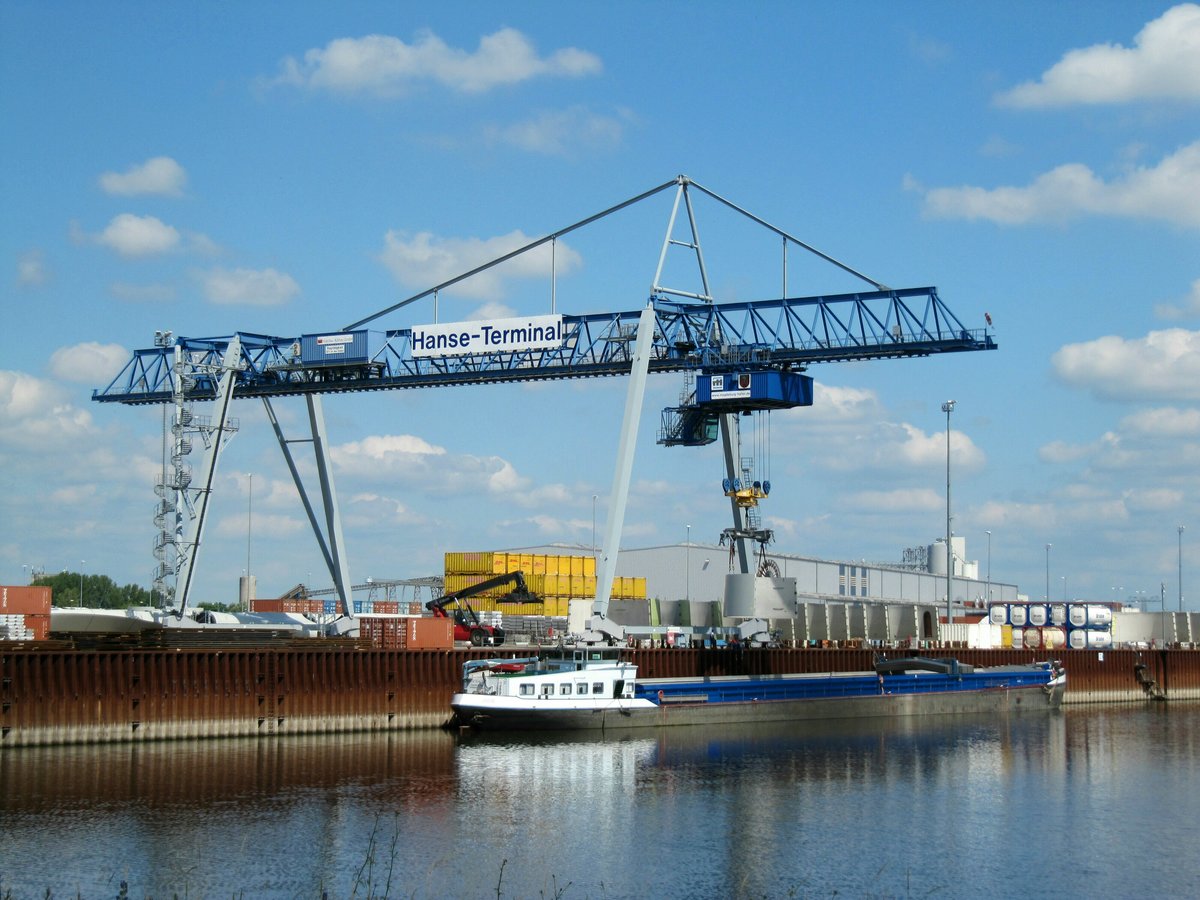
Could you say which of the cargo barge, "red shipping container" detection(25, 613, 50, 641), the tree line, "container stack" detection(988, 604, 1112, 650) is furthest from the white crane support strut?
the tree line

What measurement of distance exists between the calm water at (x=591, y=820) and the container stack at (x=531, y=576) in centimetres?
4064

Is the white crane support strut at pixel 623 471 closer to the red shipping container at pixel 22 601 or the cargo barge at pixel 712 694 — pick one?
the cargo barge at pixel 712 694

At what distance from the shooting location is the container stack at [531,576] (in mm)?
103688

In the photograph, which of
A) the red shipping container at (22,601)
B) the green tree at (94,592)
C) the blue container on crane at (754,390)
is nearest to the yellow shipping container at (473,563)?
the blue container on crane at (754,390)

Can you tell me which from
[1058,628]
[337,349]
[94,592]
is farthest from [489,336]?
[94,592]

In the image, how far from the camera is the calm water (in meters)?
35.3

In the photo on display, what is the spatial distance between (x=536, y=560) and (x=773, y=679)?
36.7m

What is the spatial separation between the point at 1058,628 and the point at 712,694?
4610cm

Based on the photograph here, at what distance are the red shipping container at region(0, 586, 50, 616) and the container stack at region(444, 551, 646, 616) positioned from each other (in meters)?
41.3

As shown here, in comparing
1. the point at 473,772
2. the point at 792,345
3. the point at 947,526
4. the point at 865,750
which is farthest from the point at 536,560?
the point at 473,772

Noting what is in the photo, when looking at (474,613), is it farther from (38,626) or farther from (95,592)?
(95,592)

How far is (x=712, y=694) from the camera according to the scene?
69750 mm

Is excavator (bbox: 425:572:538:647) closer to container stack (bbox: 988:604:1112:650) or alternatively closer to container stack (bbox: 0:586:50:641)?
container stack (bbox: 0:586:50:641)

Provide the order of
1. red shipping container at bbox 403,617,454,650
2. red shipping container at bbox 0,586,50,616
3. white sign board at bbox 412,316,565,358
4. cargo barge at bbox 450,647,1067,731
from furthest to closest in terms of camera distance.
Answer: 1. white sign board at bbox 412,316,565,358
2. red shipping container at bbox 403,617,454,650
3. cargo barge at bbox 450,647,1067,731
4. red shipping container at bbox 0,586,50,616
